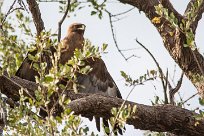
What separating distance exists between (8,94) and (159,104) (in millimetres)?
1534

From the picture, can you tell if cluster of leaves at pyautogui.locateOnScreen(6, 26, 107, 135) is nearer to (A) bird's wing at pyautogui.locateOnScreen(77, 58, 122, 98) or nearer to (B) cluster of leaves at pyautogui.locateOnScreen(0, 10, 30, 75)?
(B) cluster of leaves at pyautogui.locateOnScreen(0, 10, 30, 75)

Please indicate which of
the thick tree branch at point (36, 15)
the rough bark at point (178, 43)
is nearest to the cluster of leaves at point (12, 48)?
the thick tree branch at point (36, 15)

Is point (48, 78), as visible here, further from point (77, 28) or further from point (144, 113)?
point (77, 28)

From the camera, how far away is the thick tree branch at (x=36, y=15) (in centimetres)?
468

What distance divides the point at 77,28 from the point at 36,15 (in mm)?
2935

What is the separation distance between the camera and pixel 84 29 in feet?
25.0

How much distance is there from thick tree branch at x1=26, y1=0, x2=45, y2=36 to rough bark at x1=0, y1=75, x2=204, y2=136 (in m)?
0.66

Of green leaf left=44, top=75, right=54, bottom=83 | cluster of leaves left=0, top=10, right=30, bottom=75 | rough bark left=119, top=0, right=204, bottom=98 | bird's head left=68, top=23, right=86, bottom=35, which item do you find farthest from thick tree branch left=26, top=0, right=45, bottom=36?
bird's head left=68, top=23, right=86, bottom=35

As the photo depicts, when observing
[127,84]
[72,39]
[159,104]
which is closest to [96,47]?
[127,84]

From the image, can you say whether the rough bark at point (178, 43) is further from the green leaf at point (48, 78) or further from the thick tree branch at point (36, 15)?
the green leaf at point (48, 78)

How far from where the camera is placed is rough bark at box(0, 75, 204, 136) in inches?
165

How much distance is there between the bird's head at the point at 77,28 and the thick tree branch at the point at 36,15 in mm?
2822

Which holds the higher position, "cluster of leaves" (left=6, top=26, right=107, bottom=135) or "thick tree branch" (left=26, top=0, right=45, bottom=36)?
"thick tree branch" (left=26, top=0, right=45, bottom=36)

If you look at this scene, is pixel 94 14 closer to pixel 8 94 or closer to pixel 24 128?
pixel 8 94
